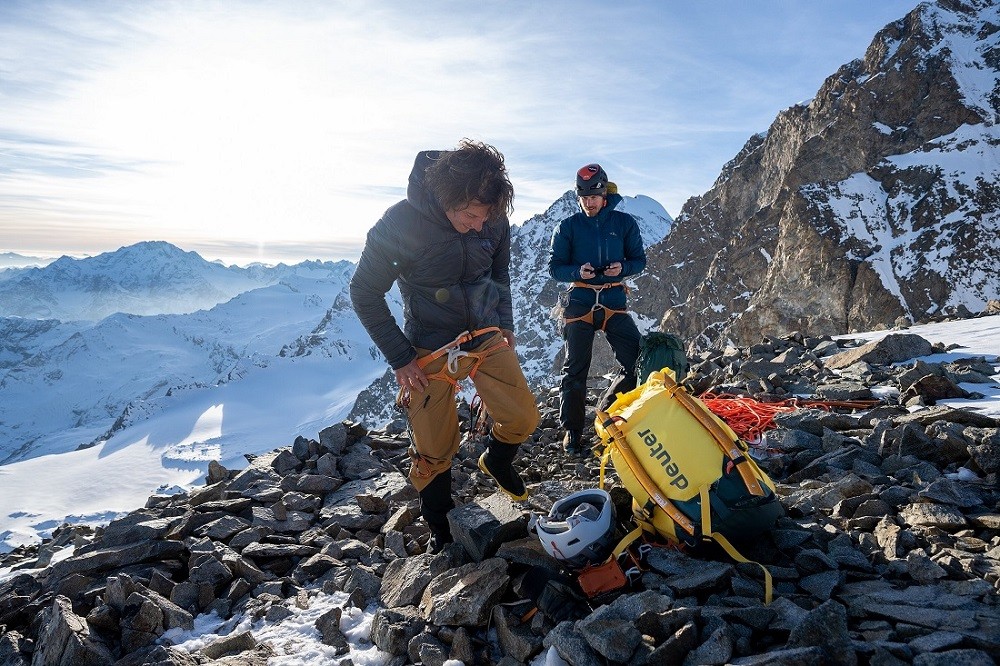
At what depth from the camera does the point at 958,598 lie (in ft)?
9.66

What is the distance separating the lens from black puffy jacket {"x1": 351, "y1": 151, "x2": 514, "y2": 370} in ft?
13.9

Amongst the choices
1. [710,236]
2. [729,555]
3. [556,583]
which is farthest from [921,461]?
[710,236]

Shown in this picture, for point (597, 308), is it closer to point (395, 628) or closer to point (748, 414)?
point (748, 414)

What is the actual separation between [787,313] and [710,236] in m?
53.5

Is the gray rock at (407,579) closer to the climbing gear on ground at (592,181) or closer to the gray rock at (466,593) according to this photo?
the gray rock at (466,593)

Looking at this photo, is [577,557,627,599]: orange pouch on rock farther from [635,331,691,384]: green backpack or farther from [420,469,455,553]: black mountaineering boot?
[635,331,691,384]: green backpack

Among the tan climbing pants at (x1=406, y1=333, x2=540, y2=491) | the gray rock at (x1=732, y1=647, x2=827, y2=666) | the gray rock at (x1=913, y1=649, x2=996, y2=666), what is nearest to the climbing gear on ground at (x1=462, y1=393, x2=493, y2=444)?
the tan climbing pants at (x1=406, y1=333, x2=540, y2=491)

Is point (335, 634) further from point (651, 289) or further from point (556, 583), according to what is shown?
point (651, 289)

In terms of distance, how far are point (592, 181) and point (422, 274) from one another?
9.61ft

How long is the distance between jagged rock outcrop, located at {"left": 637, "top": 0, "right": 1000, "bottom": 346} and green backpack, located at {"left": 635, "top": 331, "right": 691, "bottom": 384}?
182ft

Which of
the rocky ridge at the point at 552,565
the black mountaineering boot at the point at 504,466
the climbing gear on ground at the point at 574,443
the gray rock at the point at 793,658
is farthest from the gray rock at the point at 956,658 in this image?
the climbing gear on ground at the point at 574,443

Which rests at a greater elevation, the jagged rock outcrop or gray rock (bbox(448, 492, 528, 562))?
the jagged rock outcrop

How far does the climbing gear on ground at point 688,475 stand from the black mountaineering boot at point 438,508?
1.51m

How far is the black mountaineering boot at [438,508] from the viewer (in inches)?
184
